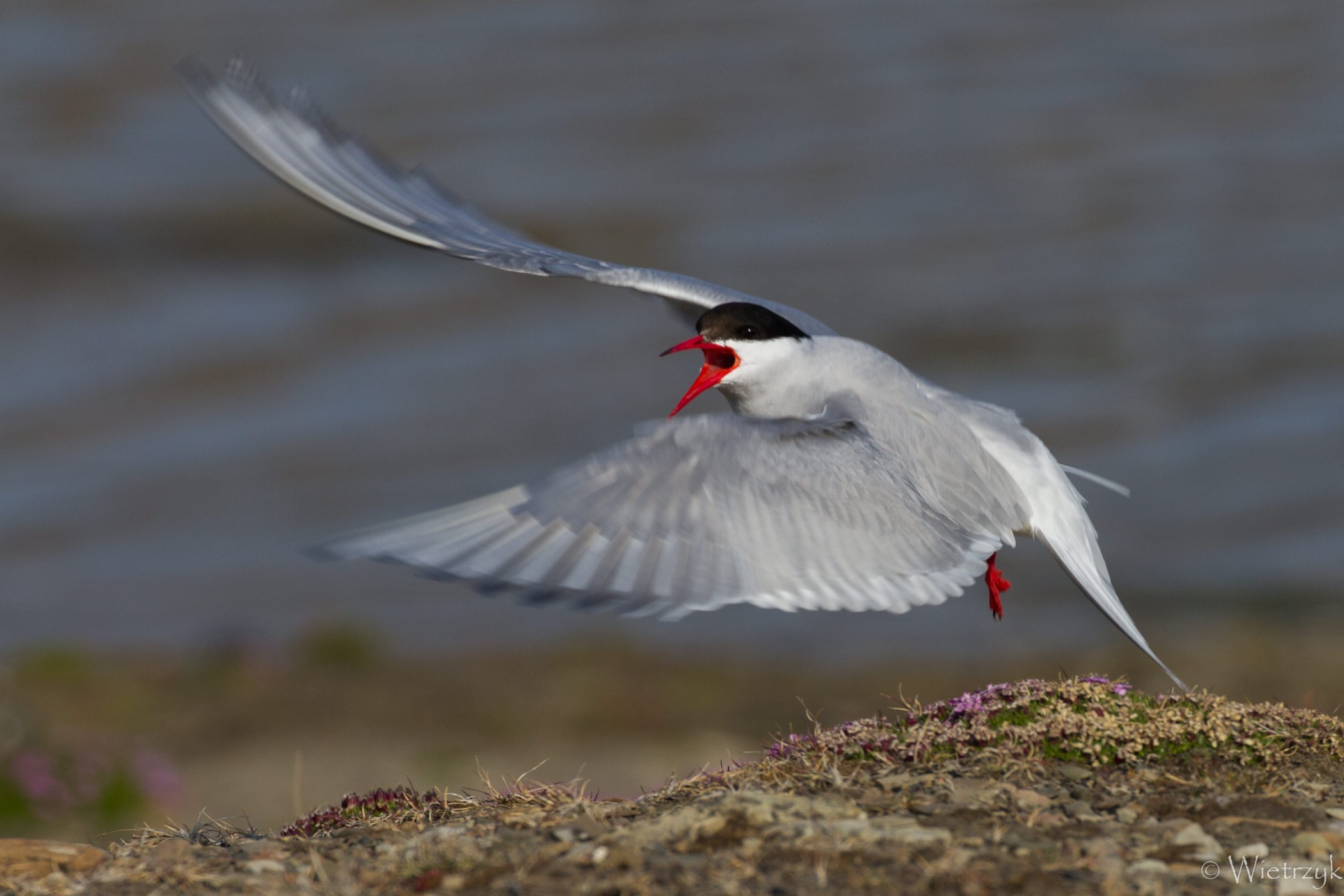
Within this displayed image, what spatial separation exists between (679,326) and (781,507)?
20.0m

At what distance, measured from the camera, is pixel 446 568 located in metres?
3.65

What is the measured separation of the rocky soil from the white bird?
0.46 meters

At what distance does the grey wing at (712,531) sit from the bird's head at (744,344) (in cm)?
76

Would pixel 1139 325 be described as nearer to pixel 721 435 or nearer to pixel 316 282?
pixel 316 282

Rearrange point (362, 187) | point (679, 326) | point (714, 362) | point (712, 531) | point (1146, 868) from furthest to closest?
point (679, 326)
point (362, 187)
point (714, 362)
point (712, 531)
point (1146, 868)

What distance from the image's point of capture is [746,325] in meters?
5.25

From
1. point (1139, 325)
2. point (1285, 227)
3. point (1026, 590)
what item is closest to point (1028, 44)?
point (1285, 227)

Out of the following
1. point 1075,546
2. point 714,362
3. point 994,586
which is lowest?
point 994,586

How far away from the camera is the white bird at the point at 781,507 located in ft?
12.6

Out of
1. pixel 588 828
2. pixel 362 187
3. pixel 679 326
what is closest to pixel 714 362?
pixel 362 187

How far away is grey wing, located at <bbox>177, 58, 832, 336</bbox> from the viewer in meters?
6.02

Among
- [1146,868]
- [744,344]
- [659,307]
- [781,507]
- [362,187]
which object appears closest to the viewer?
[1146,868]

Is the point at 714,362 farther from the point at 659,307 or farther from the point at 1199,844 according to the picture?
the point at 659,307

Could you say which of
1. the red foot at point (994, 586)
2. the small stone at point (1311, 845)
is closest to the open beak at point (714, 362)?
the red foot at point (994, 586)
